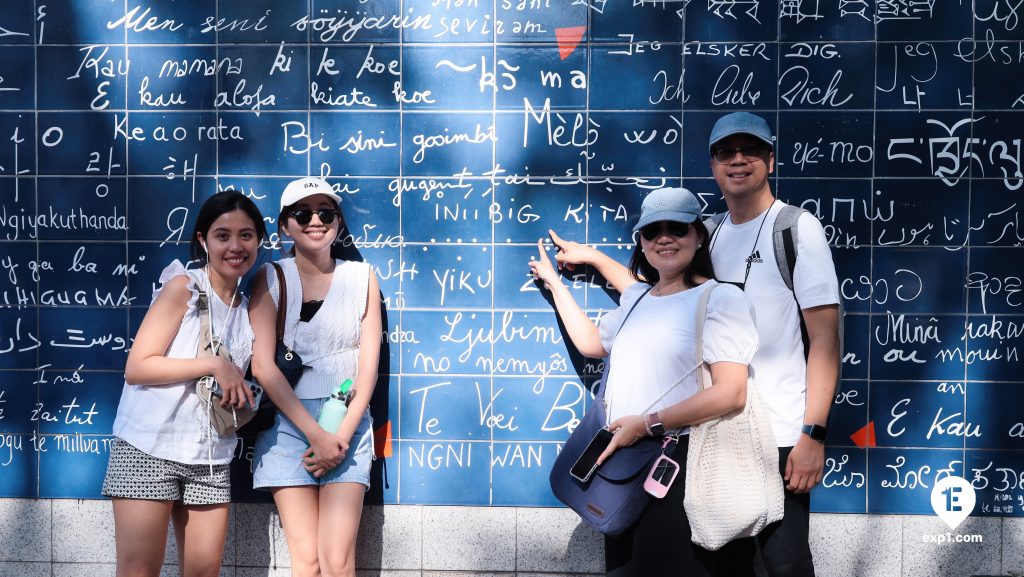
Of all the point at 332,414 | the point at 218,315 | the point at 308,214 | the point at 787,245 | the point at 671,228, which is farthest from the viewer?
the point at 308,214

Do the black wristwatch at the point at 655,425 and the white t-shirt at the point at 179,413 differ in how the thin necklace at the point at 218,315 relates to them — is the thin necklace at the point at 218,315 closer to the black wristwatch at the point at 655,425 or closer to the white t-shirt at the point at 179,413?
the white t-shirt at the point at 179,413

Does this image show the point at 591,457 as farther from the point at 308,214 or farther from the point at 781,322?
the point at 308,214

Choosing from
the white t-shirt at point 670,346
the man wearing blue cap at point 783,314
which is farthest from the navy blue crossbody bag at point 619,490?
the man wearing blue cap at point 783,314

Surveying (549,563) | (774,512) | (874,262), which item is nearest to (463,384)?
(549,563)

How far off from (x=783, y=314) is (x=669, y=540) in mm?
1008

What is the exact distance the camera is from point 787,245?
3393 millimetres

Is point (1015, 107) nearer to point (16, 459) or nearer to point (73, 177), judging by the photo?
point (73, 177)

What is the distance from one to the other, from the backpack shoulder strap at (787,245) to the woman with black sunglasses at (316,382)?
180 centimetres

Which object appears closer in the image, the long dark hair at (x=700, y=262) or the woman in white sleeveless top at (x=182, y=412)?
the long dark hair at (x=700, y=262)

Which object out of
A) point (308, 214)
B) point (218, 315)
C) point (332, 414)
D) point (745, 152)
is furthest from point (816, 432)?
point (218, 315)

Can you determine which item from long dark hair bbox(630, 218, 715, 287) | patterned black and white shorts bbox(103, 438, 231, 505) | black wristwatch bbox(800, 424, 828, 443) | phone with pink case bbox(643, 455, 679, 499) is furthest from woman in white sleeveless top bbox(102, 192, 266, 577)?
black wristwatch bbox(800, 424, 828, 443)

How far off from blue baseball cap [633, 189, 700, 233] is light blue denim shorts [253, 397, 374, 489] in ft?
5.32

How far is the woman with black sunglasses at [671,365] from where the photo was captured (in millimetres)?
3109

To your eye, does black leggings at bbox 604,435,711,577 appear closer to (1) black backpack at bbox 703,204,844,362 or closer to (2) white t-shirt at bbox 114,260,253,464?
(1) black backpack at bbox 703,204,844,362
